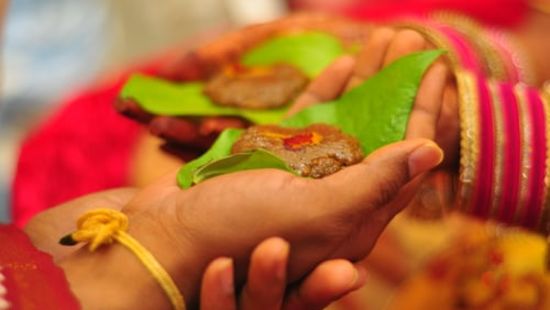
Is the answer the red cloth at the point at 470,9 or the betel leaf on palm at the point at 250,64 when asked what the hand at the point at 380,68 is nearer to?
the betel leaf on palm at the point at 250,64

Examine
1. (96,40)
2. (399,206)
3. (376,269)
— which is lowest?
(376,269)

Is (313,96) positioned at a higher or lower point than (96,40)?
higher

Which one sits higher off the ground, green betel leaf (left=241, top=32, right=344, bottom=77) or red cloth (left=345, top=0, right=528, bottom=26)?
green betel leaf (left=241, top=32, right=344, bottom=77)

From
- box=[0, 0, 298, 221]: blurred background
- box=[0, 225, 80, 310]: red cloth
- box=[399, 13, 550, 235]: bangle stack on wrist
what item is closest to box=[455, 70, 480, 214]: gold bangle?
box=[399, 13, 550, 235]: bangle stack on wrist

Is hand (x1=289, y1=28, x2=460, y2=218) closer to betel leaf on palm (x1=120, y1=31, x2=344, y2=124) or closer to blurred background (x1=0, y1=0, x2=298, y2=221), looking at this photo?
betel leaf on palm (x1=120, y1=31, x2=344, y2=124)

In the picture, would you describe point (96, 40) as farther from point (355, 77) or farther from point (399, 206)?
point (399, 206)

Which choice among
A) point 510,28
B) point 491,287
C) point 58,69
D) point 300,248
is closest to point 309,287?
point 300,248

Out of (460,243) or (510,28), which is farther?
(510,28)

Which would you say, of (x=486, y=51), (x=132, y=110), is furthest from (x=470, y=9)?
(x=132, y=110)
